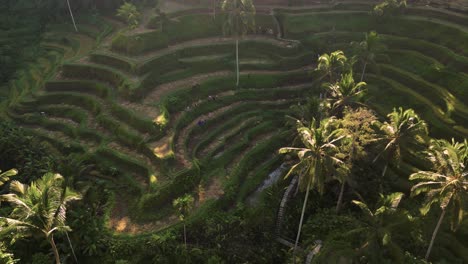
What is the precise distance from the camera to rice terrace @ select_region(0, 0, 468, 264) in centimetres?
3111

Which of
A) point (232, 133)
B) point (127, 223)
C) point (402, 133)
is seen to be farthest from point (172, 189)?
point (402, 133)

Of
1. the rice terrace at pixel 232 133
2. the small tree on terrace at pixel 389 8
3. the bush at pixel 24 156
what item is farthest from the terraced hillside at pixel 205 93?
the bush at pixel 24 156

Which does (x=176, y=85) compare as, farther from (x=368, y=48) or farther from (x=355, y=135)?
(x=355, y=135)

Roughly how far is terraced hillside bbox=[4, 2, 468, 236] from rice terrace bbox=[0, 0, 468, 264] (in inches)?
9.9

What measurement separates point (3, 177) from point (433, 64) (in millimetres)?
52145

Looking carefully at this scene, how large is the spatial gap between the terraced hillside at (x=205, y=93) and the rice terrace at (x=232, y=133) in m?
0.25

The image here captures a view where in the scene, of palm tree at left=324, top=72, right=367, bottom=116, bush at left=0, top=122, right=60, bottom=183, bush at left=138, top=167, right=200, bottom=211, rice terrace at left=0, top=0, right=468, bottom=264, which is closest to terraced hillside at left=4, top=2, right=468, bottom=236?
bush at left=138, top=167, right=200, bottom=211

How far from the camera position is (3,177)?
992 inches

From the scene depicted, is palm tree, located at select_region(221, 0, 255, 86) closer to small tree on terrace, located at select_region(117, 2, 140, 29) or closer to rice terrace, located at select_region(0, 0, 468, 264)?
rice terrace, located at select_region(0, 0, 468, 264)

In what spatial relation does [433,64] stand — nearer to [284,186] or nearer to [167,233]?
[284,186]

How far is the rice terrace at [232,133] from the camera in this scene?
102 ft

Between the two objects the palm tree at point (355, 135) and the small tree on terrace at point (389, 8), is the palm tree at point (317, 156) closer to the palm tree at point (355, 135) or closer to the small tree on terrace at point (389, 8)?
the palm tree at point (355, 135)

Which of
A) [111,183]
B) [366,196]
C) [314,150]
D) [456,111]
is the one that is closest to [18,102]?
[111,183]

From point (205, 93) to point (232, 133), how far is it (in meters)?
8.12
